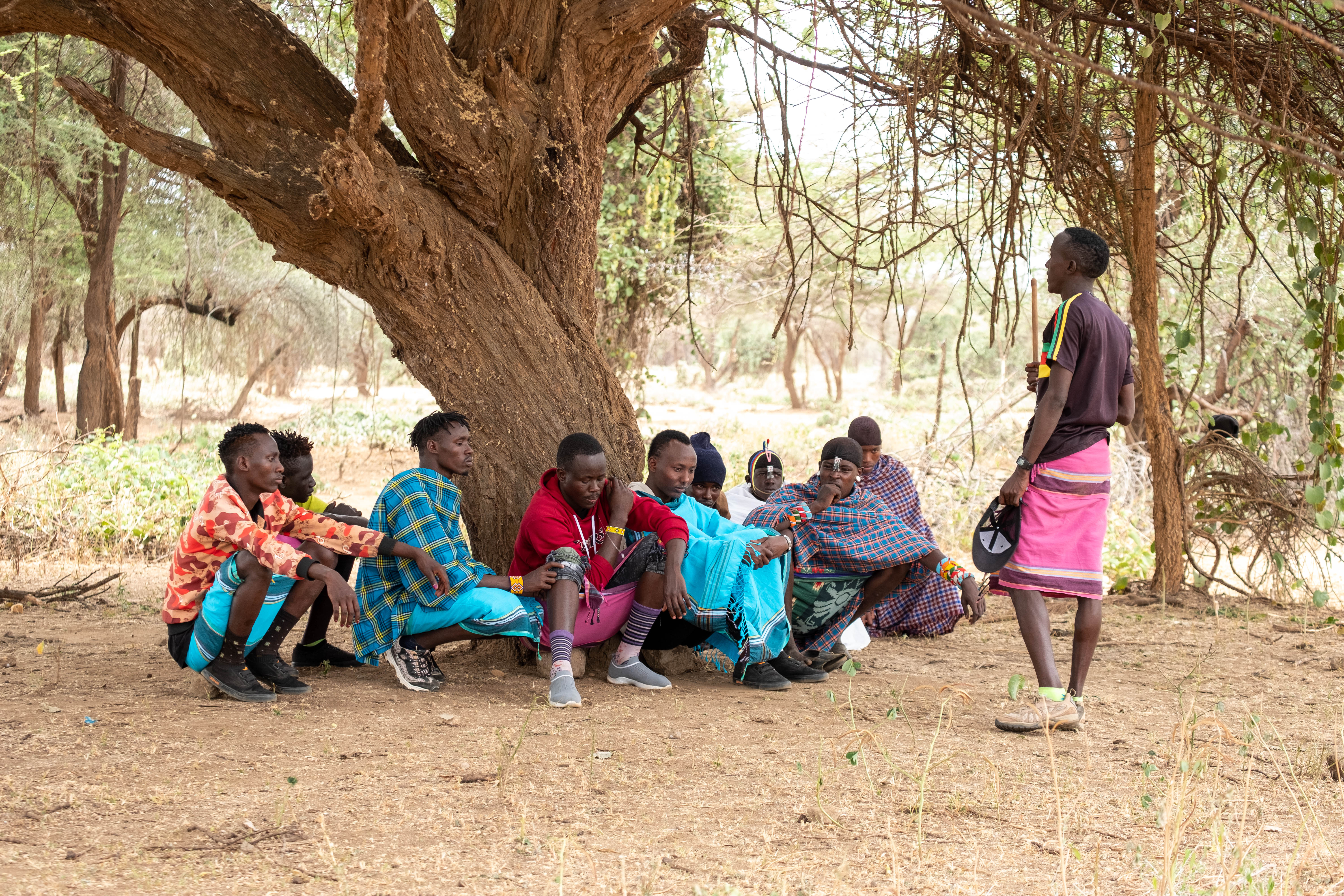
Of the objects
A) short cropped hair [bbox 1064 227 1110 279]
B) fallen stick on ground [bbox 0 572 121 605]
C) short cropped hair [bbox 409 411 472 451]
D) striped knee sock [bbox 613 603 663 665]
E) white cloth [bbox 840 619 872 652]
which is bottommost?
fallen stick on ground [bbox 0 572 121 605]

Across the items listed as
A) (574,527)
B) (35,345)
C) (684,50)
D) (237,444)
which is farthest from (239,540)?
(35,345)

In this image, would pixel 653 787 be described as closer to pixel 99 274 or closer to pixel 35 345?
pixel 99 274

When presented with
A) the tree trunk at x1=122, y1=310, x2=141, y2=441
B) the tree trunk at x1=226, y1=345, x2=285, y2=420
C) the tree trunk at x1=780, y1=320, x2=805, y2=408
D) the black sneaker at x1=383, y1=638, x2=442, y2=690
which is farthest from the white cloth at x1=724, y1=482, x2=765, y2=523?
the tree trunk at x1=780, y1=320, x2=805, y2=408

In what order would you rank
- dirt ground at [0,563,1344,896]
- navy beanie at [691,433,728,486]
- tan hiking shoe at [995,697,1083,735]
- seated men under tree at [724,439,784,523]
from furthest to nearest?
seated men under tree at [724,439,784,523] → navy beanie at [691,433,728,486] → tan hiking shoe at [995,697,1083,735] → dirt ground at [0,563,1344,896]

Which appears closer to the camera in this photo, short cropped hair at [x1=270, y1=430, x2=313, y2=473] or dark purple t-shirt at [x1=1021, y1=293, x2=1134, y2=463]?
dark purple t-shirt at [x1=1021, y1=293, x2=1134, y2=463]

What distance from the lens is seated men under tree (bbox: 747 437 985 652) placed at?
15.3 feet

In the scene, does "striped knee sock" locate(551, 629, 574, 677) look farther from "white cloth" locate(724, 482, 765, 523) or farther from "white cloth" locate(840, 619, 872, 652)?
"white cloth" locate(840, 619, 872, 652)

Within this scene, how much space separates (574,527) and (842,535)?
117 centimetres

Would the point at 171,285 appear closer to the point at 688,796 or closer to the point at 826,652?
the point at 826,652

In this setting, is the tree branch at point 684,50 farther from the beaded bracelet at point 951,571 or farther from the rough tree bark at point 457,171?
the beaded bracelet at point 951,571

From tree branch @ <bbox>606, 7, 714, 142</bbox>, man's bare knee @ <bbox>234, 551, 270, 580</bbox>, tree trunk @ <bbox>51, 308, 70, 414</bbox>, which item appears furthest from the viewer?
tree trunk @ <bbox>51, 308, 70, 414</bbox>

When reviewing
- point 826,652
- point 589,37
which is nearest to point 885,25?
point 589,37

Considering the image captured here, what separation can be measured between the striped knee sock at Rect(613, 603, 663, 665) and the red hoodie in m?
0.18

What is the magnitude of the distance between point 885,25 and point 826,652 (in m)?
2.89
